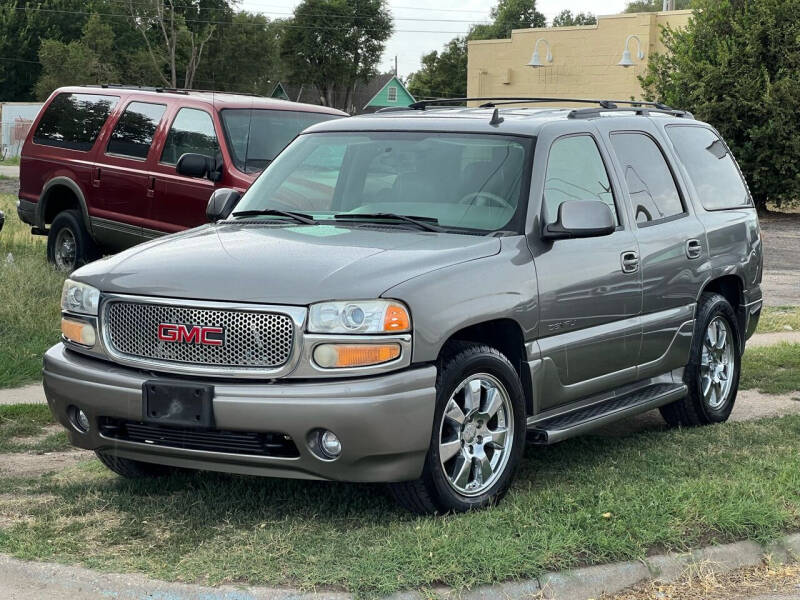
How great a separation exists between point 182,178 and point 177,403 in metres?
6.41

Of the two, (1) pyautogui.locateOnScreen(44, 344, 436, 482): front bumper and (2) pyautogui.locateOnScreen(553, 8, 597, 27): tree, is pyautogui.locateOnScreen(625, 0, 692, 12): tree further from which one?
(1) pyautogui.locateOnScreen(44, 344, 436, 482): front bumper

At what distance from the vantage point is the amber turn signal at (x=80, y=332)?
18.3ft

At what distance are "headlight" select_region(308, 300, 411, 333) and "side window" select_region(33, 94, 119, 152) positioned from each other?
800cm

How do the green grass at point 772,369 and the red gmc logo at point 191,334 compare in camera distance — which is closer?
the red gmc logo at point 191,334

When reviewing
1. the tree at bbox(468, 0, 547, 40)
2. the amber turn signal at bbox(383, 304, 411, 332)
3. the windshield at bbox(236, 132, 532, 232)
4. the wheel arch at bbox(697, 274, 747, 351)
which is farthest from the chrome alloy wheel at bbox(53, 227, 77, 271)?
the tree at bbox(468, 0, 547, 40)

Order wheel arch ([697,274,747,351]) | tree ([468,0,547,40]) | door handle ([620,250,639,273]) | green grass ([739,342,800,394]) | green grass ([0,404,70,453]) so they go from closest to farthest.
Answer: door handle ([620,250,639,273]) < green grass ([0,404,70,453]) < wheel arch ([697,274,747,351]) < green grass ([739,342,800,394]) < tree ([468,0,547,40])

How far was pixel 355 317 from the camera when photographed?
5.08 m

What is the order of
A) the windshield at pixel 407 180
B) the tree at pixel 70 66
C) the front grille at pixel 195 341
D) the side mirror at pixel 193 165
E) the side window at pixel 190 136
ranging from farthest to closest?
the tree at pixel 70 66 < the side window at pixel 190 136 < the side mirror at pixel 193 165 < the windshield at pixel 407 180 < the front grille at pixel 195 341

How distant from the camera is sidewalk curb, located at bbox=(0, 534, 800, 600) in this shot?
455 cm

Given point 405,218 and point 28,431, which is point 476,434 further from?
point 28,431

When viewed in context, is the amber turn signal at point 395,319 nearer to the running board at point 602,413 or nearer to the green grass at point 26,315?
the running board at point 602,413

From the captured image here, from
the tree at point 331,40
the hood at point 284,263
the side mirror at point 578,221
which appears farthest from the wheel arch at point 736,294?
the tree at point 331,40

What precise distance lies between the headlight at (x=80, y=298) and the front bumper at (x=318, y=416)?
1.01ft

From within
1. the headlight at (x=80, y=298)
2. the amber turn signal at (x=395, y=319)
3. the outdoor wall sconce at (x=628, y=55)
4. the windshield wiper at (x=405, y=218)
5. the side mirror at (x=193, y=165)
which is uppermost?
the outdoor wall sconce at (x=628, y=55)
